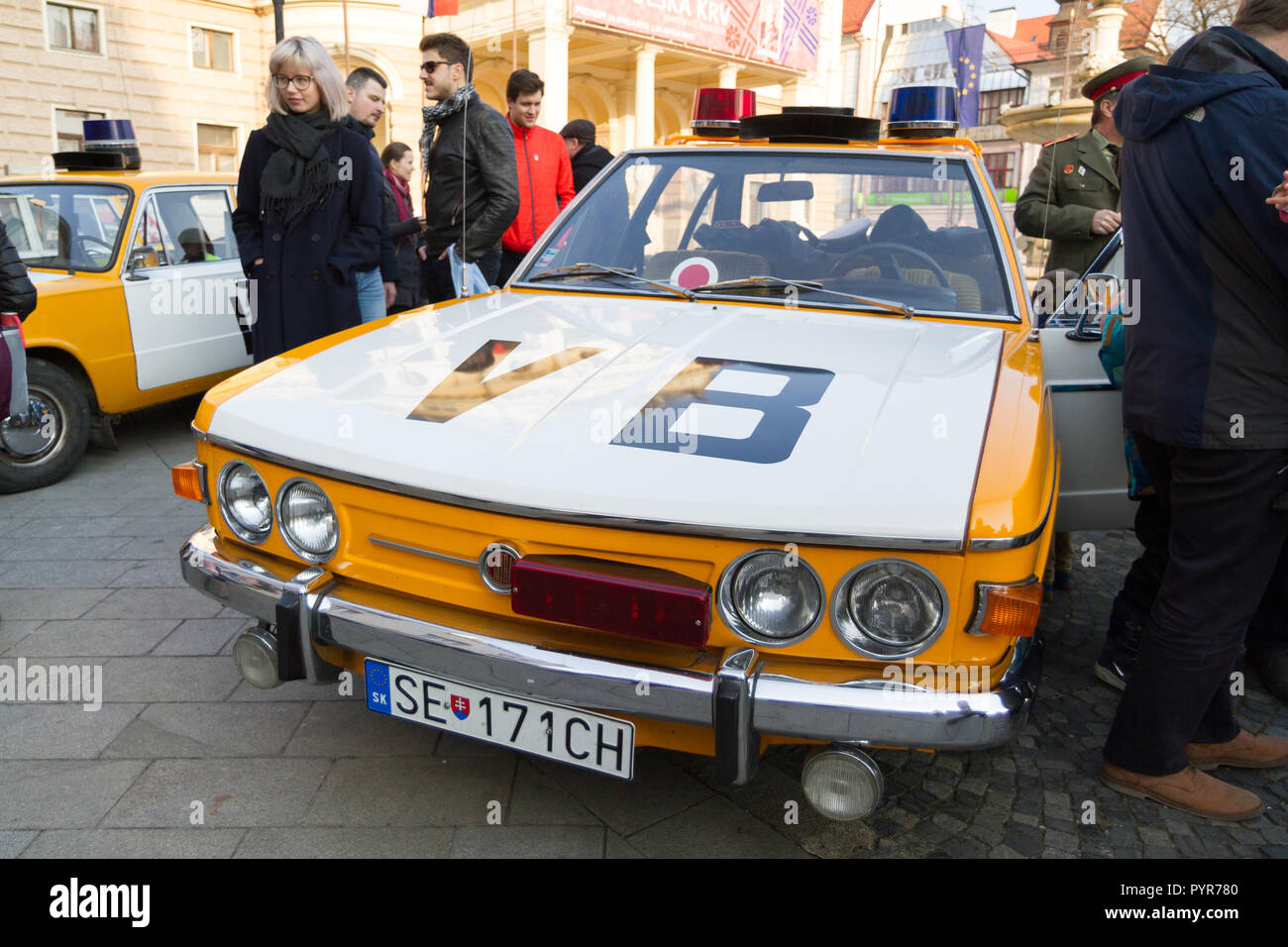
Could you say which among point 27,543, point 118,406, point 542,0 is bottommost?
point 27,543

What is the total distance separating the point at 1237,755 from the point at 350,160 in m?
4.15

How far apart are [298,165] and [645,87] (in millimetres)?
27108

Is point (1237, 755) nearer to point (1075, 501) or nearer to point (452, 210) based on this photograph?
point (1075, 501)

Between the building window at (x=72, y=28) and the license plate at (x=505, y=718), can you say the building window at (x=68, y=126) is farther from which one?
the license plate at (x=505, y=718)

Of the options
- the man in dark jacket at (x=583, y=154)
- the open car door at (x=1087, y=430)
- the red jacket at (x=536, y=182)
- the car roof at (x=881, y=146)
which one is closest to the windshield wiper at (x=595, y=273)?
the car roof at (x=881, y=146)

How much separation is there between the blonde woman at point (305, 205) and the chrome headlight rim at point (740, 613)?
3.05 m

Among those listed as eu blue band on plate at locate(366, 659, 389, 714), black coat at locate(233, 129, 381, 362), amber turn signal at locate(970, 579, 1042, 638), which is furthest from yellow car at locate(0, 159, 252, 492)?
amber turn signal at locate(970, 579, 1042, 638)

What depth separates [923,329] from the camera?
2926 mm

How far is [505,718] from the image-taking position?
2201 mm

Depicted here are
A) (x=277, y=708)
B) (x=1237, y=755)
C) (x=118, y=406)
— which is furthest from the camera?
(x=118, y=406)

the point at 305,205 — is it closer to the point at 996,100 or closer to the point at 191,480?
the point at 191,480

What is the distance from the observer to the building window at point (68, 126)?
22.5 metres

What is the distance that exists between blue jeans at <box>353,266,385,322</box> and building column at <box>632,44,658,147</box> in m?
24.9
